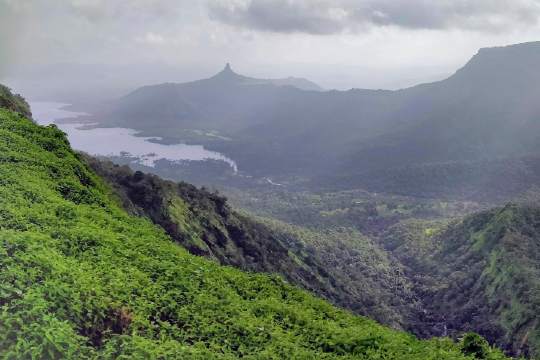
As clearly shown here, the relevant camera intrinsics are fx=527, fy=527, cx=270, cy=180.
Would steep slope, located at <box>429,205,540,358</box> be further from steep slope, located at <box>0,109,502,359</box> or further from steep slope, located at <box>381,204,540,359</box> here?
steep slope, located at <box>0,109,502,359</box>

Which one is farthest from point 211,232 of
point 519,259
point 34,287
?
point 519,259

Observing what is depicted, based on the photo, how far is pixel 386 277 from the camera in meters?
142

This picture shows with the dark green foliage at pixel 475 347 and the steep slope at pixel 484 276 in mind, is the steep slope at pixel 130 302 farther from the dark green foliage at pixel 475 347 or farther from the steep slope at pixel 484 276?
the steep slope at pixel 484 276

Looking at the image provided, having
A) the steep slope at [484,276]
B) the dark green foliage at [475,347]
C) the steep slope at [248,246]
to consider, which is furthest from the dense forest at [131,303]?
the steep slope at [484,276]

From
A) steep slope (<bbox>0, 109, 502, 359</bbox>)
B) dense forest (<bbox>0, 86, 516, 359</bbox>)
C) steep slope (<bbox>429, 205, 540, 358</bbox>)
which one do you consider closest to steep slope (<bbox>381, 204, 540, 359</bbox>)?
steep slope (<bbox>429, 205, 540, 358</bbox>)

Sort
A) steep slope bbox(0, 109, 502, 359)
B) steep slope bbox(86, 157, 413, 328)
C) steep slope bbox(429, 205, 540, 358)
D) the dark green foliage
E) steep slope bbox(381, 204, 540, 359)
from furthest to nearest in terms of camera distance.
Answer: steep slope bbox(381, 204, 540, 359), steep slope bbox(429, 205, 540, 358), steep slope bbox(86, 157, 413, 328), the dark green foliage, steep slope bbox(0, 109, 502, 359)

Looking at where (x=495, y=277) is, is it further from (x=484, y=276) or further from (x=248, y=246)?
(x=248, y=246)

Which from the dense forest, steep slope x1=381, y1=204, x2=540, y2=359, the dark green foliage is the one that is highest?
the dense forest

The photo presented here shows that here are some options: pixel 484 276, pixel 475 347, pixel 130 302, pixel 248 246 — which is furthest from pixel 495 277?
pixel 130 302

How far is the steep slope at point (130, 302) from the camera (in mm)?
13102

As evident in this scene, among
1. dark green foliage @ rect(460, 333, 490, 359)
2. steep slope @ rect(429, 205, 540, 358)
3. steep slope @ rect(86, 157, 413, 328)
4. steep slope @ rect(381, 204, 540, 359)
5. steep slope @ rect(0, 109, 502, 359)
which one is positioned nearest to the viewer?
steep slope @ rect(0, 109, 502, 359)

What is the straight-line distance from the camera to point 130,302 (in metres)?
15.8

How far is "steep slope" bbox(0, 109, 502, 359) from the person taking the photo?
13102 millimetres

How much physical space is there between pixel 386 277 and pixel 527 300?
170 feet
